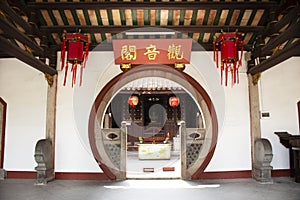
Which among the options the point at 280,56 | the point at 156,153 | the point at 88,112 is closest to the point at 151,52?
the point at 88,112

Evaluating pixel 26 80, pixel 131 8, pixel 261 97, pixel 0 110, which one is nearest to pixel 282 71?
pixel 261 97

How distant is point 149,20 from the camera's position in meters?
4.48

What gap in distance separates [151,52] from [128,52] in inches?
16.1

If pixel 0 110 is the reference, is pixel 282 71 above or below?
above

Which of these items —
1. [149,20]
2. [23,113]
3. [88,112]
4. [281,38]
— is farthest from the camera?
[23,113]

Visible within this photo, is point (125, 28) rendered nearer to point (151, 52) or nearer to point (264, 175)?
point (151, 52)

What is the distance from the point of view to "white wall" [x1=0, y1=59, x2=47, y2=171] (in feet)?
16.3

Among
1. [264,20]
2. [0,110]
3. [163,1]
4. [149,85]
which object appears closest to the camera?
[163,1]

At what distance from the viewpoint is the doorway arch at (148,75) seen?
192 inches

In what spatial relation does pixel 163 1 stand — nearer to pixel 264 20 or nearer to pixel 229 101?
pixel 264 20

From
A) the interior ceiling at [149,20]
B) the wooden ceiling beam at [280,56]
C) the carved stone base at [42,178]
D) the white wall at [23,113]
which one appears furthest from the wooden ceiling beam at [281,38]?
the carved stone base at [42,178]

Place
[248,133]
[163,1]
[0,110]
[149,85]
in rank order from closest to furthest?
[163,1]
[248,133]
[0,110]
[149,85]

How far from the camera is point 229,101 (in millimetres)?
5000

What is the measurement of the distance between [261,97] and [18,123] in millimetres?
4724
